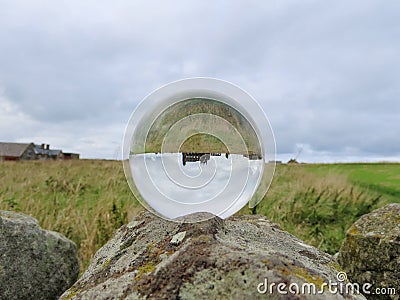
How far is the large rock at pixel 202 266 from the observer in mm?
Answer: 1752

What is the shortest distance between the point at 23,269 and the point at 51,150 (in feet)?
200

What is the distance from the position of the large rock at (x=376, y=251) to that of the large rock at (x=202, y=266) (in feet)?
2.18

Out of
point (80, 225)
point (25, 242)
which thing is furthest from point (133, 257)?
point (80, 225)

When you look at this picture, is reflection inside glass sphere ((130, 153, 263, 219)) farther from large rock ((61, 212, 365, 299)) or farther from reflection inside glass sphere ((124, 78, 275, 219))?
large rock ((61, 212, 365, 299))

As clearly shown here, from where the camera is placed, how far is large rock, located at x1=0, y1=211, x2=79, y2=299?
341 cm

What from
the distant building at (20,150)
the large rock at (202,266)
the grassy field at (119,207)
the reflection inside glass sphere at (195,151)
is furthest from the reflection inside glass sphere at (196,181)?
the distant building at (20,150)

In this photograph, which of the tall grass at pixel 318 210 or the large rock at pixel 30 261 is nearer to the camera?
the large rock at pixel 30 261

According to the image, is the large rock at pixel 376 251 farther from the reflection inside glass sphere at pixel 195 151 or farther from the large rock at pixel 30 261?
the large rock at pixel 30 261

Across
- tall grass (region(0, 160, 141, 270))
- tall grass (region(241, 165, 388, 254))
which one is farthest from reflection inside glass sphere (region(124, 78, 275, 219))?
tall grass (region(241, 165, 388, 254))

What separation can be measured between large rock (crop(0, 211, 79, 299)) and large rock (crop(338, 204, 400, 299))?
2.66 m

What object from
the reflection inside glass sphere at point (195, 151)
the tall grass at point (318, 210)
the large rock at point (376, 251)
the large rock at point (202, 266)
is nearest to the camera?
the large rock at point (202, 266)

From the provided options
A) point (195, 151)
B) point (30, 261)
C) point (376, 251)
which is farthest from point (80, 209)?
point (376, 251)

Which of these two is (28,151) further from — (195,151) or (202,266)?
(202,266)

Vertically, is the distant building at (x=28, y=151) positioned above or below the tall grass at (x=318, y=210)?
above
